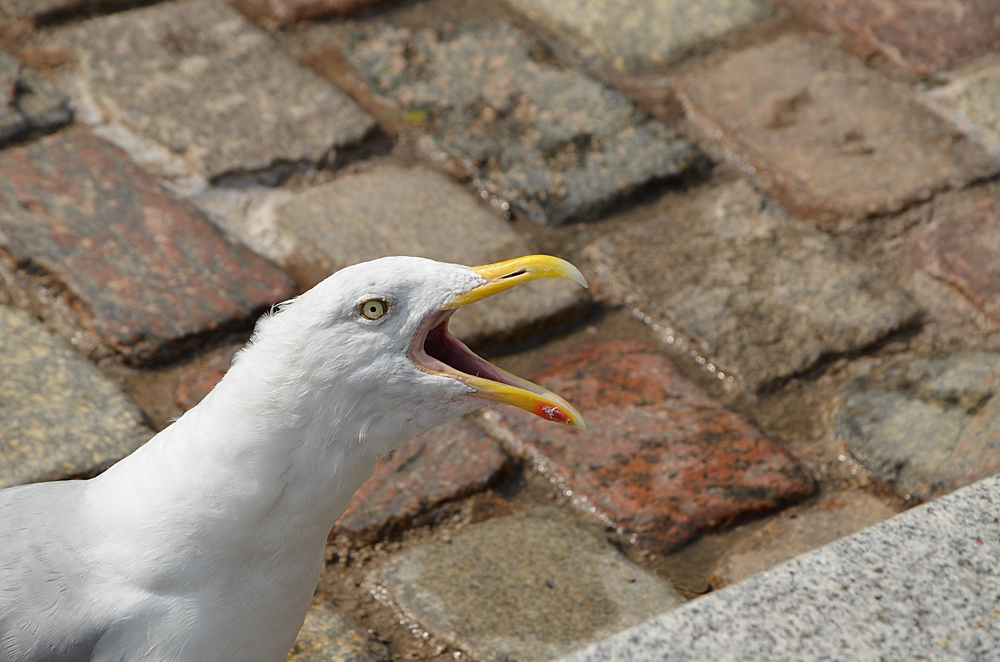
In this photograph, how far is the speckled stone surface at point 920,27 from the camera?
3906 mm

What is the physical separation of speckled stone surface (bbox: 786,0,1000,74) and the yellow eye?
293 cm

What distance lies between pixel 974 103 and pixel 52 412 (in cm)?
304

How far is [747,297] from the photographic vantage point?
312 cm

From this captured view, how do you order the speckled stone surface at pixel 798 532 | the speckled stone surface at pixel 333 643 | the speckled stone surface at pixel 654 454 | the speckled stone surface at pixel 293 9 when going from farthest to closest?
the speckled stone surface at pixel 293 9 < the speckled stone surface at pixel 654 454 < the speckled stone surface at pixel 798 532 < the speckled stone surface at pixel 333 643

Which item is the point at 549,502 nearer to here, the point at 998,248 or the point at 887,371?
the point at 887,371

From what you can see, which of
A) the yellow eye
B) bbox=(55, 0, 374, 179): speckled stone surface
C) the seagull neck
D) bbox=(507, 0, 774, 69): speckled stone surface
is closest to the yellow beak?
the yellow eye

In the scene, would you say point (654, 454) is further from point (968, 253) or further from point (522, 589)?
point (968, 253)

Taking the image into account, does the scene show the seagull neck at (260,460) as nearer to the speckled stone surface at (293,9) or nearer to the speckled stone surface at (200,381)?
the speckled stone surface at (200,381)

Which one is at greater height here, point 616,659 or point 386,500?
point 616,659

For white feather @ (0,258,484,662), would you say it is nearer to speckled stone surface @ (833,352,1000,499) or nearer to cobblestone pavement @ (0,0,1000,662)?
cobblestone pavement @ (0,0,1000,662)

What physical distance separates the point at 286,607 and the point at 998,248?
2.39m

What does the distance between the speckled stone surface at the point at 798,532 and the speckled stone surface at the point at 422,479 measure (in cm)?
57

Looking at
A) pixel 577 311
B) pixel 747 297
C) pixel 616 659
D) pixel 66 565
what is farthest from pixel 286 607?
pixel 747 297

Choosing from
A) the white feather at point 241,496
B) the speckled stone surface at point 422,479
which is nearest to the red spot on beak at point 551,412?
the white feather at point 241,496
